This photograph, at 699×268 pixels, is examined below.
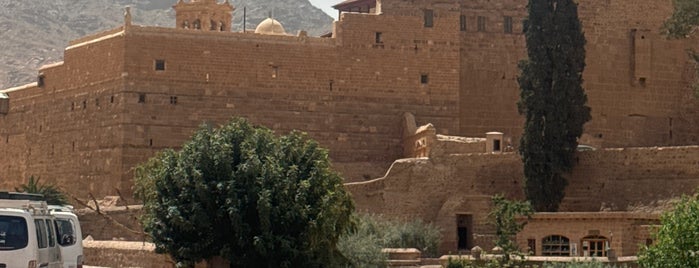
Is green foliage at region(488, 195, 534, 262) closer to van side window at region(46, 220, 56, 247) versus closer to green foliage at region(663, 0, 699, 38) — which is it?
green foliage at region(663, 0, 699, 38)

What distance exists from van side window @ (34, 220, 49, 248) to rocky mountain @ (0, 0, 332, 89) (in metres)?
61.7

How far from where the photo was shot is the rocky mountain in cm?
8669

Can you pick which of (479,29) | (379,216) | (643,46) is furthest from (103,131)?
(643,46)

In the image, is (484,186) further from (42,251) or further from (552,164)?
(42,251)

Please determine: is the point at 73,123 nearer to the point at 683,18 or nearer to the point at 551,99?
the point at 551,99

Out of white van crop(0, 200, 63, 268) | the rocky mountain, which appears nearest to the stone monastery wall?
white van crop(0, 200, 63, 268)

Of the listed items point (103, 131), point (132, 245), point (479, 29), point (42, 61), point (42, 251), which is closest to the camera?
point (42, 251)

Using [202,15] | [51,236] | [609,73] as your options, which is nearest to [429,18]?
[609,73]

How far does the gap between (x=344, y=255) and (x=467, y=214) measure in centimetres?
750

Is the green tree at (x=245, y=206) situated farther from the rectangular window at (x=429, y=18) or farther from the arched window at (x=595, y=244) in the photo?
the rectangular window at (x=429, y=18)

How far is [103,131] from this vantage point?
4256 centimetres

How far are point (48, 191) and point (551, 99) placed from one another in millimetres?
13300

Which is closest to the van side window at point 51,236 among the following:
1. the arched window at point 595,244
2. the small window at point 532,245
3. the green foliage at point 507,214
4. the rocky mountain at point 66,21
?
the green foliage at point 507,214

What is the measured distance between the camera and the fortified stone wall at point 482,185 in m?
39.1
